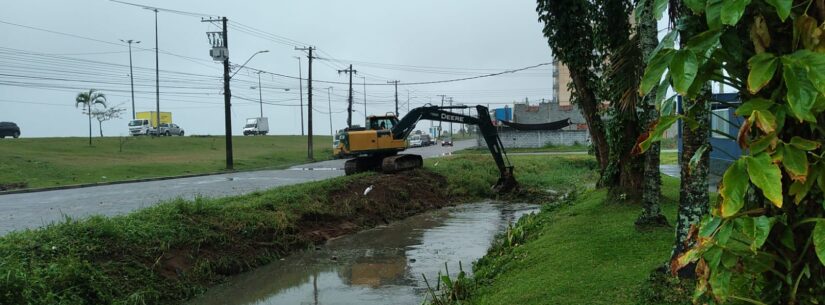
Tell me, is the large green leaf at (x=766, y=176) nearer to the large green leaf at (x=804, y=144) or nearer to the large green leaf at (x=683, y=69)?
the large green leaf at (x=804, y=144)

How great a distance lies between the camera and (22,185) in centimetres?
2780

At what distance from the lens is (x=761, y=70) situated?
7.07 feet

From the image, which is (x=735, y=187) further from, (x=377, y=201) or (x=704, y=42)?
(x=377, y=201)

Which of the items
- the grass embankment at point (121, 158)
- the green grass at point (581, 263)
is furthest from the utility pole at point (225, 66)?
the green grass at point (581, 263)

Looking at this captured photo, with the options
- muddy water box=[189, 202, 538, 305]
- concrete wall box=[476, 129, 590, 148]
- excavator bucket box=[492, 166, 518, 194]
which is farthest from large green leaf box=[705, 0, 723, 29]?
concrete wall box=[476, 129, 590, 148]

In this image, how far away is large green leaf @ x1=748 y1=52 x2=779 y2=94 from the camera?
2.13 m

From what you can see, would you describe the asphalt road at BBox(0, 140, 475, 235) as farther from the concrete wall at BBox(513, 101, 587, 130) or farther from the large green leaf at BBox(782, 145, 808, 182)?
the concrete wall at BBox(513, 101, 587, 130)

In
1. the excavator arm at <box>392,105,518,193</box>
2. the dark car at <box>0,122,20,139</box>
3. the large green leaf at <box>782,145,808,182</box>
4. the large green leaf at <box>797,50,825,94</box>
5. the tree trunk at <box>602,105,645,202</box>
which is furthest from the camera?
the dark car at <box>0,122,20,139</box>

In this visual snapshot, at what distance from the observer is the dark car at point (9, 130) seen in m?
52.5

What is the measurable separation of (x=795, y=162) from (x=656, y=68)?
1.84 feet

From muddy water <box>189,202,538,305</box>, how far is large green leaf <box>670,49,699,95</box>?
26.4 ft

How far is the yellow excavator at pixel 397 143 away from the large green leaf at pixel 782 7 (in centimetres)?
2174

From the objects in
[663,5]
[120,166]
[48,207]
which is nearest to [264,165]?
[120,166]

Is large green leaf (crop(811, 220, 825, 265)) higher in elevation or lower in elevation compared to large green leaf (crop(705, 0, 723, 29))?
lower
